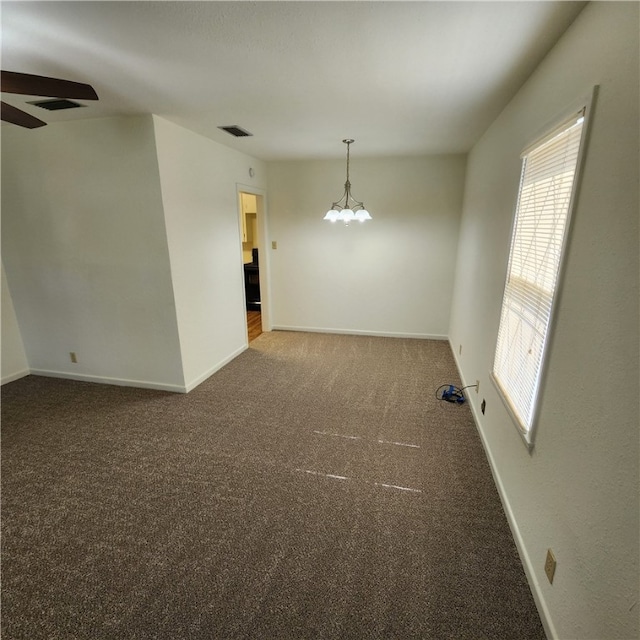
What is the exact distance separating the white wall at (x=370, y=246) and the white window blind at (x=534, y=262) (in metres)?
2.51

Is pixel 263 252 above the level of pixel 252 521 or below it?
above

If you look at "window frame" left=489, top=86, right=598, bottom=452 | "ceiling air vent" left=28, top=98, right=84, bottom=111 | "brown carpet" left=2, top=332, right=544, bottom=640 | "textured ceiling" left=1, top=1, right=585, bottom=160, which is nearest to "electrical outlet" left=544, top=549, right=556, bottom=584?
"brown carpet" left=2, top=332, right=544, bottom=640

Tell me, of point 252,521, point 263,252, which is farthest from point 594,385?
point 263,252

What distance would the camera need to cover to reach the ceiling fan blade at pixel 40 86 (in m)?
1.35

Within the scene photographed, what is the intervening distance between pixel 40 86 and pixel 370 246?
12.3 ft

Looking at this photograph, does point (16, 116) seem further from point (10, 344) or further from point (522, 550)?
point (522, 550)

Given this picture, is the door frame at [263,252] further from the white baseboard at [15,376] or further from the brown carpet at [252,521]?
the white baseboard at [15,376]

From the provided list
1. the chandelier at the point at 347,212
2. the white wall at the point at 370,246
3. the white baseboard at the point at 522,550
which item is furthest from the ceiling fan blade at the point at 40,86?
the white wall at the point at 370,246

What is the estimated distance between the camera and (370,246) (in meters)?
4.64

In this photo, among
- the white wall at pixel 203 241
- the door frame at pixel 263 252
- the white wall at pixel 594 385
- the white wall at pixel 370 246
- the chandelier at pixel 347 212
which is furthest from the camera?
the door frame at pixel 263 252

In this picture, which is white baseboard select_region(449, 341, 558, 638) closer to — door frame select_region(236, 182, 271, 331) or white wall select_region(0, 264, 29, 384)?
door frame select_region(236, 182, 271, 331)

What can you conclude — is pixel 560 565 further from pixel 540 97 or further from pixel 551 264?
pixel 540 97

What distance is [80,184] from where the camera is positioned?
9.54 feet

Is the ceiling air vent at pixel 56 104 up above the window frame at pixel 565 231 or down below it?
above
